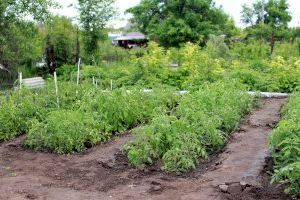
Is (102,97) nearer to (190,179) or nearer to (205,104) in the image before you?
(205,104)

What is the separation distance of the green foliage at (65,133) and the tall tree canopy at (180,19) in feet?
54.6

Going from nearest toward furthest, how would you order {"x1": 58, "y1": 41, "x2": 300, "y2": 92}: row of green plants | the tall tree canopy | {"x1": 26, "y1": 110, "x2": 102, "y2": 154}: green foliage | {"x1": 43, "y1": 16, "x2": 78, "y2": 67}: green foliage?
{"x1": 26, "y1": 110, "x2": 102, "y2": 154}: green foliage
{"x1": 58, "y1": 41, "x2": 300, "y2": 92}: row of green plants
{"x1": 43, "y1": 16, "x2": 78, "y2": 67}: green foliage
the tall tree canopy

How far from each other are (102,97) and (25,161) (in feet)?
6.04

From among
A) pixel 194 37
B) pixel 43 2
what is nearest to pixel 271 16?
pixel 194 37

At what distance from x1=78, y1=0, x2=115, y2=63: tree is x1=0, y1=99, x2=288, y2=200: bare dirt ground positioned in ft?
37.4

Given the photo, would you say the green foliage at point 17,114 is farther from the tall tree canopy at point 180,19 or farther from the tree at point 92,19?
the tall tree canopy at point 180,19

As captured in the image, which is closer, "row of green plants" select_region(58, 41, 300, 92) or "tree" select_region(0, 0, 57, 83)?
"tree" select_region(0, 0, 57, 83)

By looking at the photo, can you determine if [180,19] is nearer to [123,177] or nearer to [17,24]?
[17,24]

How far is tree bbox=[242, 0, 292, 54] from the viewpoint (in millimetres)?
24844

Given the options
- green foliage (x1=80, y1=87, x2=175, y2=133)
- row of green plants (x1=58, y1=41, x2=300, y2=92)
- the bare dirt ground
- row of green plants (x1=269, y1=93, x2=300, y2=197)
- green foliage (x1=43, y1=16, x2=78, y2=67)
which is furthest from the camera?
green foliage (x1=43, y1=16, x2=78, y2=67)

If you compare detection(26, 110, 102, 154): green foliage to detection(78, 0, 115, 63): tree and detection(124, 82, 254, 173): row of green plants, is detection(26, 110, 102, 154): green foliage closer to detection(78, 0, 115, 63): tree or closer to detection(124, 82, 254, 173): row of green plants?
detection(124, 82, 254, 173): row of green plants

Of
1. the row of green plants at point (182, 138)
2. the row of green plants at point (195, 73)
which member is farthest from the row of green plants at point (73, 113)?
the row of green plants at point (195, 73)

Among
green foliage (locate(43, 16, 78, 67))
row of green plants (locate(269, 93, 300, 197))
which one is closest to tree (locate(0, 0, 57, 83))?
green foliage (locate(43, 16, 78, 67))

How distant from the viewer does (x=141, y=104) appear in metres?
8.25
